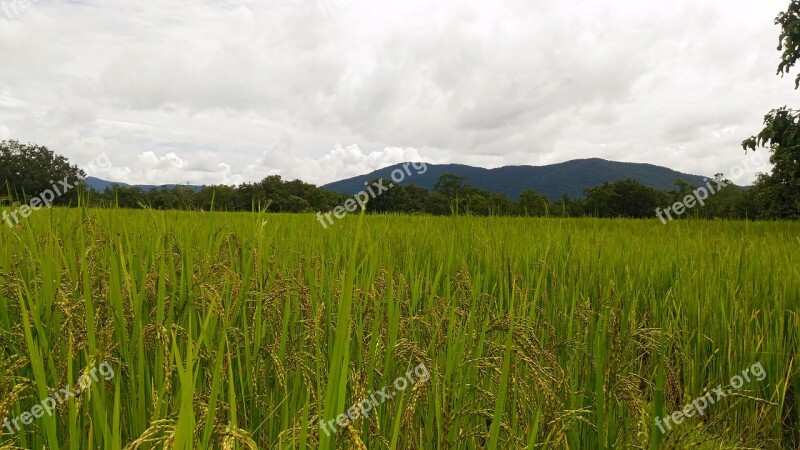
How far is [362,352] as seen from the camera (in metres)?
1.64

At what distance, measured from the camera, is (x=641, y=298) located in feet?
11.1

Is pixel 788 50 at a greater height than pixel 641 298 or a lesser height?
greater

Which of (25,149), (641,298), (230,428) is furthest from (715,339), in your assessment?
(25,149)

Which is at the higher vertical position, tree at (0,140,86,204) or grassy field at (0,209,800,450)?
tree at (0,140,86,204)

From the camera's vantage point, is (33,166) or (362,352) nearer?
(362,352)

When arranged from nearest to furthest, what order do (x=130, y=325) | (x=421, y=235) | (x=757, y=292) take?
(x=130, y=325), (x=757, y=292), (x=421, y=235)

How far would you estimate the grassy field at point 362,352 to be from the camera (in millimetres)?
1076

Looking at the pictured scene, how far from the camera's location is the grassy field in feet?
3.53

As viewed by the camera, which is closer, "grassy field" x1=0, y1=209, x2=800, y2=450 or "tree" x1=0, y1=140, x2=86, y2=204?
"grassy field" x1=0, y1=209, x2=800, y2=450

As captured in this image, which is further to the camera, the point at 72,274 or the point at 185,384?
the point at 72,274

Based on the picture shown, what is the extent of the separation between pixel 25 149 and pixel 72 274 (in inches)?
2523

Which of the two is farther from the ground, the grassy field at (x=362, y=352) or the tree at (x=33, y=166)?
the tree at (x=33, y=166)

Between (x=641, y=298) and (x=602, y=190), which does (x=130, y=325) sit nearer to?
(x=641, y=298)

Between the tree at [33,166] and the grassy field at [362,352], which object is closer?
the grassy field at [362,352]
